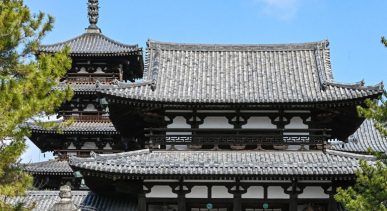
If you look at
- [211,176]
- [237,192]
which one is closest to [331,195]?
[237,192]

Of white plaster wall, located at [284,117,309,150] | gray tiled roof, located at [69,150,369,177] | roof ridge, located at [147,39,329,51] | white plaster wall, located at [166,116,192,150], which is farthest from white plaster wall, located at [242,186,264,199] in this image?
roof ridge, located at [147,39,329,51]

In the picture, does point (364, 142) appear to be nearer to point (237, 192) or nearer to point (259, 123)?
point (259, 123)

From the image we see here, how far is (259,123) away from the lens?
2339 cm

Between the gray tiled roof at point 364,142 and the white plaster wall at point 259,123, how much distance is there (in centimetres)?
1547

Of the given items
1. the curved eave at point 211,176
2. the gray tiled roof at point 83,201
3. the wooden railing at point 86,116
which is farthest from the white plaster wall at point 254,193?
the wooden railing at point 86,116

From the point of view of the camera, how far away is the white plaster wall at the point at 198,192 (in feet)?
72.7

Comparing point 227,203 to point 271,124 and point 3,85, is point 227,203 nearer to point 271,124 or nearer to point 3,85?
point 271,124

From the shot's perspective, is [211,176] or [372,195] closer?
[372,195]

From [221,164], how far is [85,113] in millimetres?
14980

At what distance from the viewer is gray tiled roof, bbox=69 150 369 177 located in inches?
813

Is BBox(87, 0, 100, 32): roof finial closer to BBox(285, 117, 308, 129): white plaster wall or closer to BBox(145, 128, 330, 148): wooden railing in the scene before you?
BBox(145, 128, 330, 148): wooden railing

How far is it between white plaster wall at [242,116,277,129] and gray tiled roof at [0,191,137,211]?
620 centimetres

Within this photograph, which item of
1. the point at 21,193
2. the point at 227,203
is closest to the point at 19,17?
the point at 21,193

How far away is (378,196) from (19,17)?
11659 millimetres
